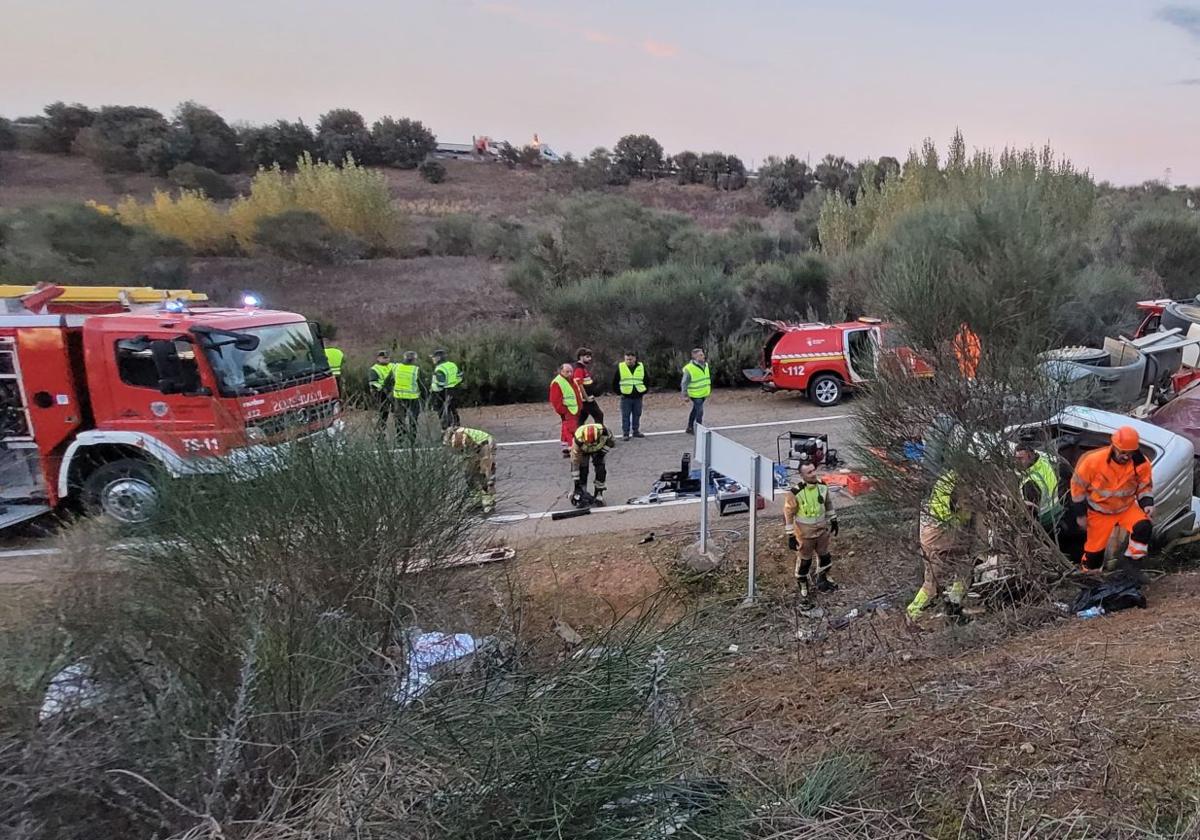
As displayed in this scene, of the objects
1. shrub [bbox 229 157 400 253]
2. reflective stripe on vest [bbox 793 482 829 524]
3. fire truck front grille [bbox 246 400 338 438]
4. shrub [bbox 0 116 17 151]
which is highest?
shrub [bbox 0 116 17 151]

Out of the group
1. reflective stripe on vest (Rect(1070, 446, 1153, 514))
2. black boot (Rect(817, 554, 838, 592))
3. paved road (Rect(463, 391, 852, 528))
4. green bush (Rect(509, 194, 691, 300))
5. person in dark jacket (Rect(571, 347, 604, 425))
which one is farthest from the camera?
green bush (Rect(509, 194, 691, 300))

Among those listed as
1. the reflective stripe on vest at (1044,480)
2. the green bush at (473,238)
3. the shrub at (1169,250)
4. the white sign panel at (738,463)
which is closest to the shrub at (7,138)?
the green bush at (473,238)

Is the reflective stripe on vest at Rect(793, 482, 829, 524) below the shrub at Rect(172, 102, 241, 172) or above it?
below

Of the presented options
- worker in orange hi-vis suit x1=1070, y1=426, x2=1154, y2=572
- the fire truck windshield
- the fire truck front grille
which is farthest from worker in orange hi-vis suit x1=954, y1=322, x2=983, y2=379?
the fire truck windshield

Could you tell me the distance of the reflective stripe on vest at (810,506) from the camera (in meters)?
7.24

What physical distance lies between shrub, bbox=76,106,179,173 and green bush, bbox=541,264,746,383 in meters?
41.8

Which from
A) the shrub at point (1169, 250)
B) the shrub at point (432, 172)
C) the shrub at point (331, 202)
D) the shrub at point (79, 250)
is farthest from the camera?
the shrub at point (432, 172)

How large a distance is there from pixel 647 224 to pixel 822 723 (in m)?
23.3

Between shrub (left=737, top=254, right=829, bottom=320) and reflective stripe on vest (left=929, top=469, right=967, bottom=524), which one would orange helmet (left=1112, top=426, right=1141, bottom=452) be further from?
shrub (left=737, top=254, right=829, bottom=320)

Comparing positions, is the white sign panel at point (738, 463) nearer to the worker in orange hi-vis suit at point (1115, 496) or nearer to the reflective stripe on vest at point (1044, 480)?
the reflective stripe on vest at point (1044, 480)

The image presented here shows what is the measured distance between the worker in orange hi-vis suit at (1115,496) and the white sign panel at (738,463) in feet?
8.64

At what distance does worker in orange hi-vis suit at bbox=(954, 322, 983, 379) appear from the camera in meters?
6.98

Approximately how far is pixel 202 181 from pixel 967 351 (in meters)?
47.1

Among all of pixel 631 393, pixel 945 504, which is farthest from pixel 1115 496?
pixel 631 393
